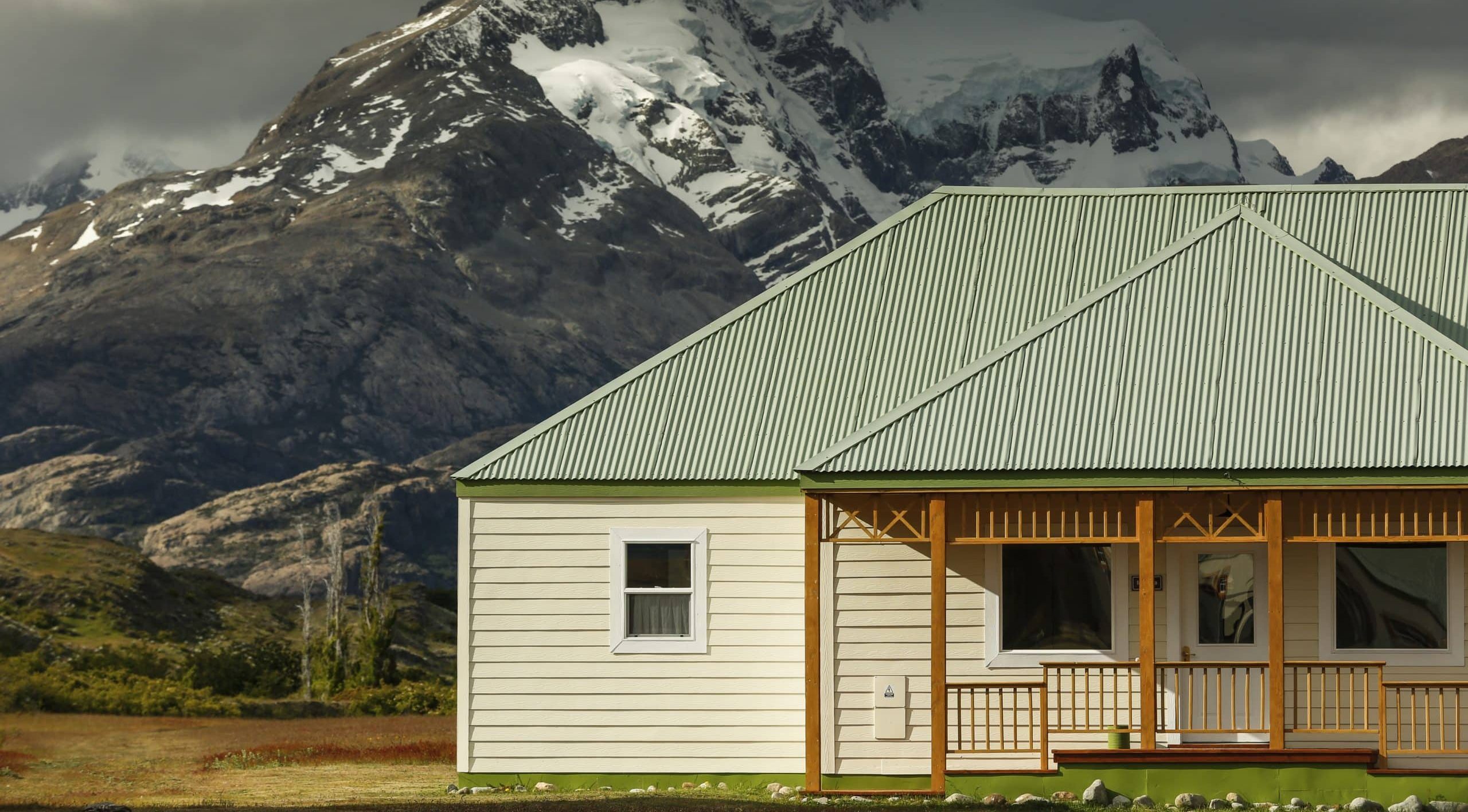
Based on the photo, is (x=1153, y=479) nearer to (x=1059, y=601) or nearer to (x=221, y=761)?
(x=1059, y=601)

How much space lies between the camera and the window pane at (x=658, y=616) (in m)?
21.2

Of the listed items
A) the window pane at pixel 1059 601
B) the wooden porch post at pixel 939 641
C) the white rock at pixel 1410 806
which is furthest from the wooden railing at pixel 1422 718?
the wooden porch post at pixel 939 641

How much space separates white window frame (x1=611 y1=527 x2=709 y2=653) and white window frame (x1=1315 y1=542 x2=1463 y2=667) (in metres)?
6.63

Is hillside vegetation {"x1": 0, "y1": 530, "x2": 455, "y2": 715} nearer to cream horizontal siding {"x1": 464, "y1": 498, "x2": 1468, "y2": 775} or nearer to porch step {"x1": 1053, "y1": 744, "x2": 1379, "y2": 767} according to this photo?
cream horizontal siding {"x1": 464, "y1": 498, "x2": 1468, "y2": 775}

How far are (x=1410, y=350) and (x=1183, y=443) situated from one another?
2.78 m

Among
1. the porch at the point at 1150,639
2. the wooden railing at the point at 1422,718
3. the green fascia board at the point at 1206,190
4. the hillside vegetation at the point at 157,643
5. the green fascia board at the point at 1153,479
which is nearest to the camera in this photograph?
the green fascia board at the point at 1153,479

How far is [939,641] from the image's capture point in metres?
19.0

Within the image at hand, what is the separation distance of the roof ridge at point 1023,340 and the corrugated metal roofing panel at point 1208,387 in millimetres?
24

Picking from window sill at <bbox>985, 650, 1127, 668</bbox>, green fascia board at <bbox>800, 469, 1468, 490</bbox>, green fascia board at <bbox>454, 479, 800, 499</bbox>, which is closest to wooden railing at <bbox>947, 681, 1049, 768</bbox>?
window sill at <bbox>985, 650, 1127, 668</bbox>

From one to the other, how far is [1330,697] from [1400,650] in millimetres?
900

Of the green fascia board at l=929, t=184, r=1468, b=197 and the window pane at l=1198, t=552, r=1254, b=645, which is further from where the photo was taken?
the green fascia board at l=929, t=184, r=1468, b=197

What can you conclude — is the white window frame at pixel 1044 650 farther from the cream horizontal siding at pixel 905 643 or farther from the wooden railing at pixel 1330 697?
the wooden railing at pixel 1330 697

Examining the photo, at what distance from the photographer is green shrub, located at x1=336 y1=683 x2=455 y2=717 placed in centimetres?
3862


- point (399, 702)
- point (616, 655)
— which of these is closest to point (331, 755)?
point (616, 655)
